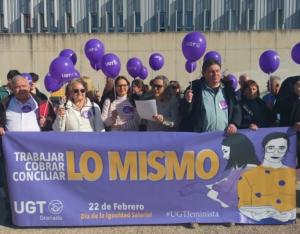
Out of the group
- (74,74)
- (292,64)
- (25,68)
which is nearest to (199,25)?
(292,64)

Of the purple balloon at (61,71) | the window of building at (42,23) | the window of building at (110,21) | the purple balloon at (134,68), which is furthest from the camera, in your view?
the window of building at (42,23)

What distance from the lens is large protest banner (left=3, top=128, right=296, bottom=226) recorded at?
4801 mm

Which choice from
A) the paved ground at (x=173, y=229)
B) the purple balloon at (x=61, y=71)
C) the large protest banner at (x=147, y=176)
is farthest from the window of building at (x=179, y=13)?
the paved ground at (x=173, y=229)

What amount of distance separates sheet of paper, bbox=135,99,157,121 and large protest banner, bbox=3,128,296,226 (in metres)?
0.27

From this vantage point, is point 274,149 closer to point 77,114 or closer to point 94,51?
point 77,114

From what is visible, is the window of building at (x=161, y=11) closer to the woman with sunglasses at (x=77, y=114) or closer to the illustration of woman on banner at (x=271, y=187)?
the woman with sunglasses at (x=77, y=114)

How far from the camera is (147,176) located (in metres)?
4.84

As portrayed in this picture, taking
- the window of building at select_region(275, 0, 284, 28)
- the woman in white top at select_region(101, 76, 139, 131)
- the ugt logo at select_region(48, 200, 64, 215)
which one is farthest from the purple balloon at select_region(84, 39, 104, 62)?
the window of building at select_region(275, 0, 284, 28)

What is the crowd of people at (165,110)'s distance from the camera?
15.8ft

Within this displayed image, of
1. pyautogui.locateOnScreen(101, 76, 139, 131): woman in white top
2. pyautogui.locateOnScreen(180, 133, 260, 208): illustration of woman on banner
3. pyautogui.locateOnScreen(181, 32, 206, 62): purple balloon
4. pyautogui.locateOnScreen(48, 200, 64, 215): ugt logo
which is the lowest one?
pyautogui.locateOnScreen(48, 200, 64, 215): ugt logo

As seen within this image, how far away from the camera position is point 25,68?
19312mm

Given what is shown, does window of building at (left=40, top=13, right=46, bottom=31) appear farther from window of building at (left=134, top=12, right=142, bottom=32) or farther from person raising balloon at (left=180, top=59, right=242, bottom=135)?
person raising balloon at (left=180, top=59, right=242, bottom=135)

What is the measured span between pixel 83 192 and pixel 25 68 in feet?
50.9

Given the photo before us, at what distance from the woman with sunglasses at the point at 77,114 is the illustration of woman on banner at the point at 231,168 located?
1.27m
